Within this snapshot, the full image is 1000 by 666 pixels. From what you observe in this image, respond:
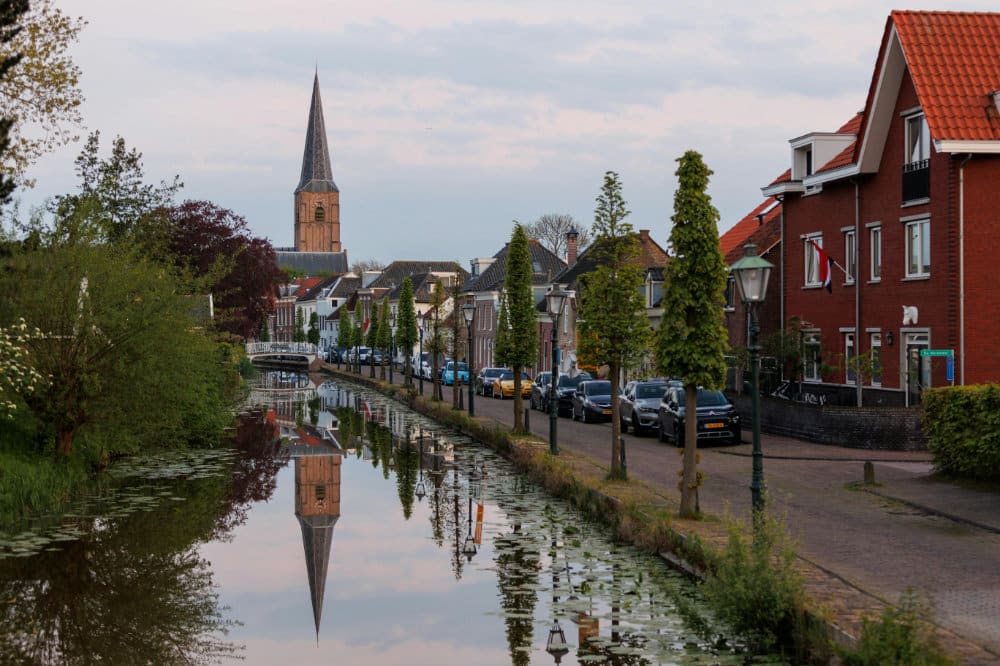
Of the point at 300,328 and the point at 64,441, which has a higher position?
the point at 300,328

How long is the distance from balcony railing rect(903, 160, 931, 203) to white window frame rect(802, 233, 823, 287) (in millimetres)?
5742

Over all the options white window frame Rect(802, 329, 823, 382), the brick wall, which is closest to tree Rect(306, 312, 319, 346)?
white window frame Rect(802, 329, 823, 382)

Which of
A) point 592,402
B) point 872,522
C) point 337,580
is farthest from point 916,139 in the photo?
point 337,580

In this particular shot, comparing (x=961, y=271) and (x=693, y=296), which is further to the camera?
(x=961, y=271)

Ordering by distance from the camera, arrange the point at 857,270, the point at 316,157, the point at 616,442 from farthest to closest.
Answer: the point at 316,157 → the point at 857,270 → the point at 616,442

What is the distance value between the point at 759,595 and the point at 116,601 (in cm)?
756

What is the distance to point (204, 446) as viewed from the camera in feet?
107

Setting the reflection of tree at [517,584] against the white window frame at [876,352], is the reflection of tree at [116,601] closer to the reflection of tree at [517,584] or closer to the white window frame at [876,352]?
the reflection of tree at [517,584]

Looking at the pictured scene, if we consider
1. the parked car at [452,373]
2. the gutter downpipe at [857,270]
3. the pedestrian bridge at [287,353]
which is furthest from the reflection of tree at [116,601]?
the pedestrian bridge at [287,353]

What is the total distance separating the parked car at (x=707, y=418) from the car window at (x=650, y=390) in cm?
409

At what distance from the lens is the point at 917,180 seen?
30.4 m

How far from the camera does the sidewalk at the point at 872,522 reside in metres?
11.3

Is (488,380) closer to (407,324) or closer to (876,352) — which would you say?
(407,324)

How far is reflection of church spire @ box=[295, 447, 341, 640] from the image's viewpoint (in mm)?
15209
